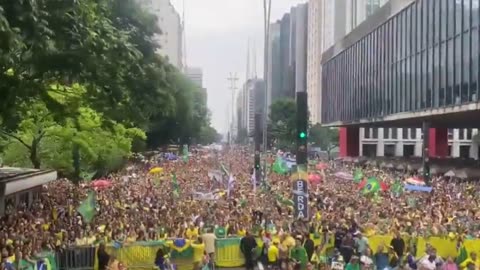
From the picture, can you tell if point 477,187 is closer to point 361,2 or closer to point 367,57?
point 367,57

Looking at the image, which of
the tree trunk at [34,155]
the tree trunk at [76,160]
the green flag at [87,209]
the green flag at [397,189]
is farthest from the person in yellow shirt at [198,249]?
the tree trunk at [76,160]

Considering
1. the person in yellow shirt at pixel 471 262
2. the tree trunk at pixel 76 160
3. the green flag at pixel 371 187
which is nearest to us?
the person in yellow shirt at pixel 471 262

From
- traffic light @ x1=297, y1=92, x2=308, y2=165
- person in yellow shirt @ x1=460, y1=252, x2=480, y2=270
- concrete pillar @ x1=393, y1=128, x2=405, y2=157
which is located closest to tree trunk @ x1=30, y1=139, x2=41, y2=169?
traffic light @ x1=297, y1=92, x2=308, y2=165

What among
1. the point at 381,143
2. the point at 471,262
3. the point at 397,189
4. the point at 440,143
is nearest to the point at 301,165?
the point at 471,262

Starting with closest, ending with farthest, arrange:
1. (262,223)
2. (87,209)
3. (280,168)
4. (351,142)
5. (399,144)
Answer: (87,209) → (262,223) → (280,168) → (351,142) → (399,144)

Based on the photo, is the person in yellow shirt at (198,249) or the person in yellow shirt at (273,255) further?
the person in yellow shirt at (198,249)

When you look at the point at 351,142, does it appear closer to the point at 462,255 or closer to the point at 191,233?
the point at 191,233

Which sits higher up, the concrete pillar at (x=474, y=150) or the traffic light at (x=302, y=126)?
the traffic light at (x=302, y=126)

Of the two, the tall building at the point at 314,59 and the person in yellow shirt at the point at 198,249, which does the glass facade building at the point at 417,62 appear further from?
the tall building at the point at 314,59
